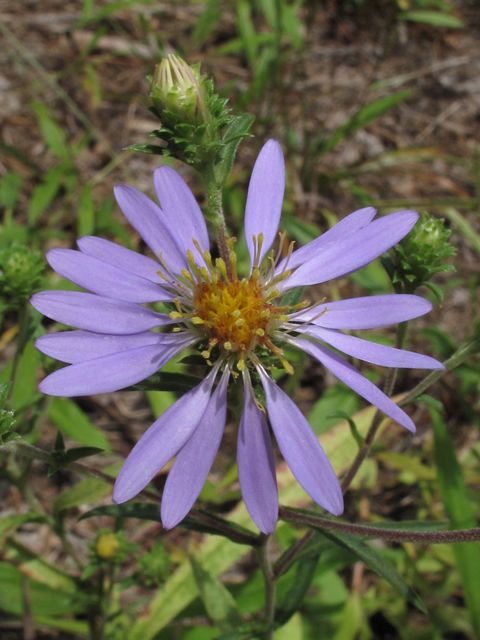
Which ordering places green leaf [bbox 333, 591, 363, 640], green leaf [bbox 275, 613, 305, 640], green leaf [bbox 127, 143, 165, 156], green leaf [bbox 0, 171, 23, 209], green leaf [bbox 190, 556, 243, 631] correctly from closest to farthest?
green leaf [bbox 127, 143, 165, 156] → green leaf [bbox 190, 556, 243, 631] → green leaf [bbox 275, 613, 305, 640] → green leaf [bbox 333, 591, 363, 640] → green leaf [bbox 0, 171, 23, 209]

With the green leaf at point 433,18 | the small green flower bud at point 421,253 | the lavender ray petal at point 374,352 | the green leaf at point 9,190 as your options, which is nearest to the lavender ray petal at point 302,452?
the lavender ray petal at point 374,352

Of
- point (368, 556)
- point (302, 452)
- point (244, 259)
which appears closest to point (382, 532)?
point (368, 556)

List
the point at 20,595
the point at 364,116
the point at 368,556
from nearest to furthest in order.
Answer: the point at 368,556
the point at 20,595
the point at 364,116

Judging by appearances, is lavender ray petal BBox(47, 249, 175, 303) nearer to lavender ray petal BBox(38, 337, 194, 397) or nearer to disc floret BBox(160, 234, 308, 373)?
disc floret BBox(160, 234, 308, 373)

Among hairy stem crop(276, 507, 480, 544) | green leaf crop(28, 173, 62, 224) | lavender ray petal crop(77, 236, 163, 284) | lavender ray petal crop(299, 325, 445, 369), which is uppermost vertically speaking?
green leaf crop(28, 173, 62, 224)

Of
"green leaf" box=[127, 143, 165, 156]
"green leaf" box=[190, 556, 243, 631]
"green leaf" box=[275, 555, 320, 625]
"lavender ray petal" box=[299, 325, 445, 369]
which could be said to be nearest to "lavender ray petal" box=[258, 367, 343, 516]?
"lavender ray petal" box=[299, 325, 445, 369]

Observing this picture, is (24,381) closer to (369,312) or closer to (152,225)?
(152,225)
